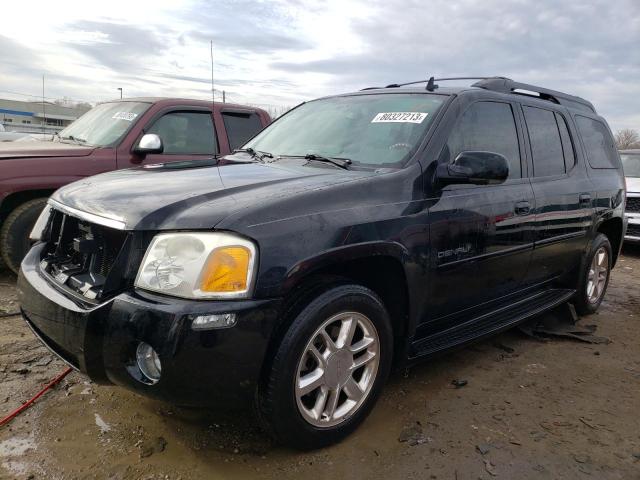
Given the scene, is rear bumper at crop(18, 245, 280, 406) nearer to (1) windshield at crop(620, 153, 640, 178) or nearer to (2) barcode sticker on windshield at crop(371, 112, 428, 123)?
(2) barcode sticker on windshield at crop(371, 112, 428, 123)

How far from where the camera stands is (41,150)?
489 centimetres

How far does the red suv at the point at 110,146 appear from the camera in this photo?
4613mm

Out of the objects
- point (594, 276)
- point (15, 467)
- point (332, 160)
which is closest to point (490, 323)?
point (332, 160)

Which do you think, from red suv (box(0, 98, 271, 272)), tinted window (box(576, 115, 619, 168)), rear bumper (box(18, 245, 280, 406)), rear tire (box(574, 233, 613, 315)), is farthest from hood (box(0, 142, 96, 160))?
rear tire (box(574, 233, 613, 315))

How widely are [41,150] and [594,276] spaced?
204 inches

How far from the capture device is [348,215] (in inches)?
95.0

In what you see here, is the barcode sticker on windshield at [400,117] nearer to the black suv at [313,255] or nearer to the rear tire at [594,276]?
the black suv at [313,255]

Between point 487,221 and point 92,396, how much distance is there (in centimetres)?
247

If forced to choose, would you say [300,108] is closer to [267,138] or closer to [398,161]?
[267,138]

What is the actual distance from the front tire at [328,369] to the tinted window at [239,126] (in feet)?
12.9

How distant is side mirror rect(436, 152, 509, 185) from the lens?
2.76m

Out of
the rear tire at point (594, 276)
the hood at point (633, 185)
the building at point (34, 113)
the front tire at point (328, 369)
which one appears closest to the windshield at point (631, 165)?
the hood at point (633, 185)

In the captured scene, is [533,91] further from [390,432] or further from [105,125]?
[105,125]

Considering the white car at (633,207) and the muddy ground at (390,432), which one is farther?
the white car at (633,207)
